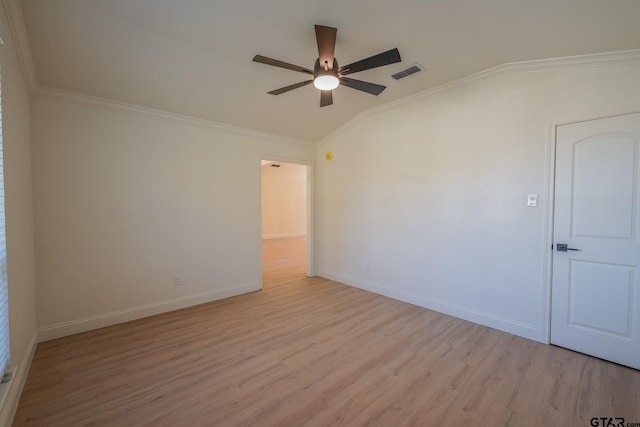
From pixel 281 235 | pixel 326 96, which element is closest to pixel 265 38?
pixel 326 96

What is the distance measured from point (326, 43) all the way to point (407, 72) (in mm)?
1494

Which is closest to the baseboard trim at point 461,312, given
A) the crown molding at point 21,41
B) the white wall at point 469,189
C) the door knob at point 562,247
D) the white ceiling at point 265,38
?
the white wall at point 469,189

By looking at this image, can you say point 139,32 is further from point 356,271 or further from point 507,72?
point 356,271

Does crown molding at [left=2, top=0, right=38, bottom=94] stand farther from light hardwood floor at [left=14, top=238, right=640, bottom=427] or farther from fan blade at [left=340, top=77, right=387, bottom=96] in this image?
light hardwood floor at [left=14, top=238, right=640, bottom=427]

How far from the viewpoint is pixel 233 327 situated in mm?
3113

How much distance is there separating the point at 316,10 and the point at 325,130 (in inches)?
100

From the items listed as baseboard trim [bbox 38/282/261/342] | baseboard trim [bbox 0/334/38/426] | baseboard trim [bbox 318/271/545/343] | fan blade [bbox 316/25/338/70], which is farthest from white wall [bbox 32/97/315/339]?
fan blade [bbox 316/25/338/70]

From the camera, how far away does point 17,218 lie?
81.9 inches

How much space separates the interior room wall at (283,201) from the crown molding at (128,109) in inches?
219

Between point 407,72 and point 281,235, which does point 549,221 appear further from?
point 281,235

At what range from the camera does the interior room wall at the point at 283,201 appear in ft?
33.4

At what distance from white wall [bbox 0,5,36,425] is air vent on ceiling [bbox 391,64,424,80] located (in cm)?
328

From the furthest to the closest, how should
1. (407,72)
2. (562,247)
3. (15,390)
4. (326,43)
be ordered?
(407,72) < (562,247) < (326,43) < (15,390)

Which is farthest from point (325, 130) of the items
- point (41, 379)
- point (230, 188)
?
point (41, 379)
